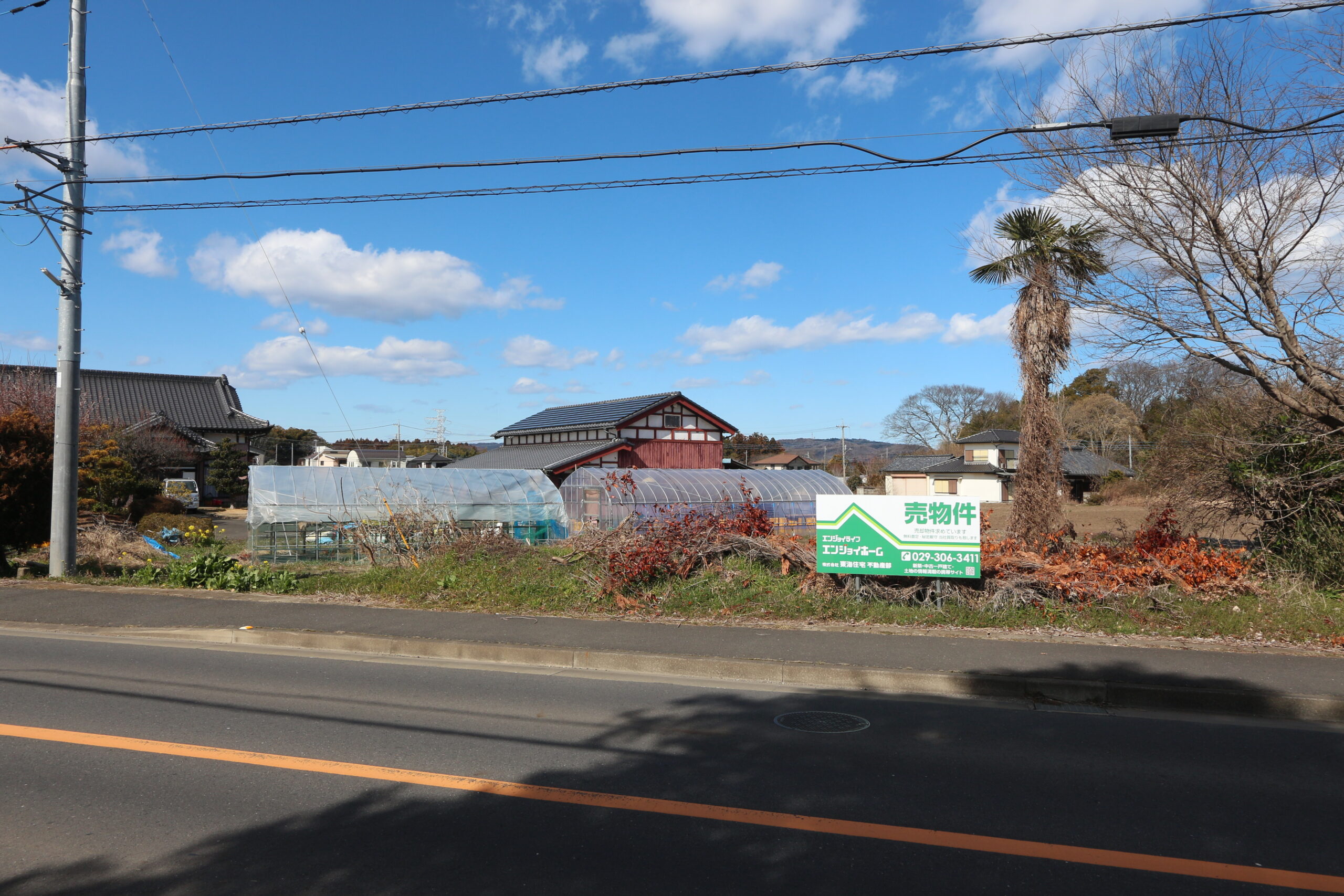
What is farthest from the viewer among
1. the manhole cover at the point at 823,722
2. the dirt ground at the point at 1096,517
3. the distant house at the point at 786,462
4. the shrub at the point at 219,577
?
the distant house at the point at 786,462

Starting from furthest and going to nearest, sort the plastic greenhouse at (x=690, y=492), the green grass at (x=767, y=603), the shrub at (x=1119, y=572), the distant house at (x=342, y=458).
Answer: the distant house at (x=342, y=458) → the plastic greenhouse at (x=690, y=492) → the shrub at (x=1119, y=572) → the green grass at (x=767, y=603)

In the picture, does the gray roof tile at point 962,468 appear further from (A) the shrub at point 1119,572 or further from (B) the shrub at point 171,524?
(A) the shrub at point 1119,572

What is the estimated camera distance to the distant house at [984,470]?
182 ft

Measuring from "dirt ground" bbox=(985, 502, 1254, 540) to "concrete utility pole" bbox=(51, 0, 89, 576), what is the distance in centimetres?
1645

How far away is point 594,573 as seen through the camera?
1112 centimetres

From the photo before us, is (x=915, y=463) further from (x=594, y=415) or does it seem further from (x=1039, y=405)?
(x=1039, y=405)

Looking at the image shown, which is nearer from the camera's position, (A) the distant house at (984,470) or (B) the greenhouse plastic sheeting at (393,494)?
(B) the greenhouse plastic sheeting at (393,494)

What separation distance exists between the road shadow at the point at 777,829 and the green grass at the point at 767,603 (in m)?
3.19

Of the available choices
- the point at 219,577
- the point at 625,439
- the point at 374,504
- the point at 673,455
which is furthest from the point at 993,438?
the point at 219,577

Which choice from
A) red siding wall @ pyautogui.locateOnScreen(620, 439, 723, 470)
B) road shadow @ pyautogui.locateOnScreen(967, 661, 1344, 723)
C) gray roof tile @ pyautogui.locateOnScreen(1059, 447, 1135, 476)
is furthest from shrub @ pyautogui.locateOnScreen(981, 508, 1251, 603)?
gray roof tile @ pyautogui.locateOnScreen(1059, 447, 1135, 476)

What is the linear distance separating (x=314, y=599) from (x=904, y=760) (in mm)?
8810

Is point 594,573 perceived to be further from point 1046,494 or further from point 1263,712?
point 1046,494

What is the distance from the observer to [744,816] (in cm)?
433

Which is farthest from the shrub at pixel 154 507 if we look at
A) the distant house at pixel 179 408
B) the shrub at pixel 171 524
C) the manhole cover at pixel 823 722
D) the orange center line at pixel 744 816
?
the manhole cover at pixel 823 722
